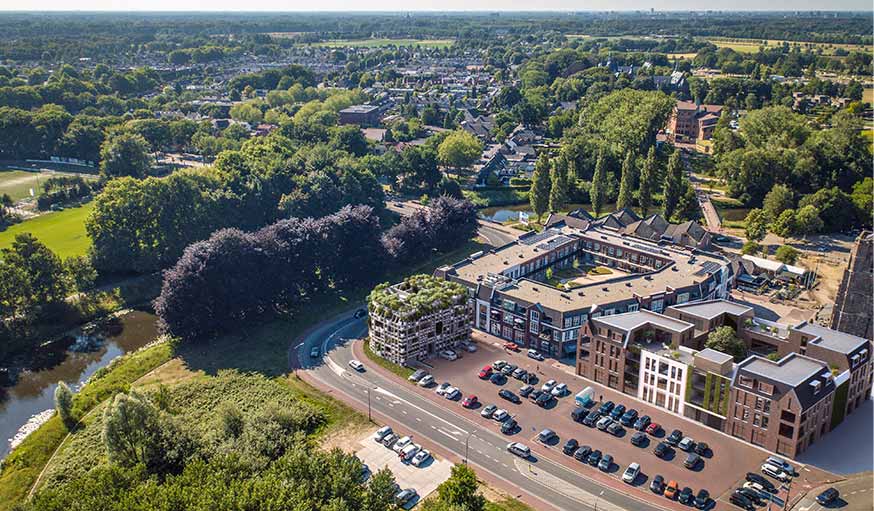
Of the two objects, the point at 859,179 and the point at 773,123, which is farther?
the point at 773,123

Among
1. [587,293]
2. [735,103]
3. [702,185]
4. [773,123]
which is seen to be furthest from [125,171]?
[735,103]

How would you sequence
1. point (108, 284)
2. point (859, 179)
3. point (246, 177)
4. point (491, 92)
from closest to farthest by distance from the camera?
1. point (108, 284)
2. point (246, 177)
3. point (859, 179)
4. point (491, 92)

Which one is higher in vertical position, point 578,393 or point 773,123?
point 773,123

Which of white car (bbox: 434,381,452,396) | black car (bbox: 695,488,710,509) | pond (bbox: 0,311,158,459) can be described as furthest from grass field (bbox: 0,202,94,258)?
black car (bbox: 695,488,710,509)

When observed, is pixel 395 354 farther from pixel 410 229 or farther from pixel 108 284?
pixel 108 284

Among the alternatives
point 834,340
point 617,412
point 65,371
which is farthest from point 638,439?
point 65,371

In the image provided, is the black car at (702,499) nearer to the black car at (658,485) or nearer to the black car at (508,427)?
the black car at (658,485)

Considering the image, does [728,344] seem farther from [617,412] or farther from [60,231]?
[60,231]
